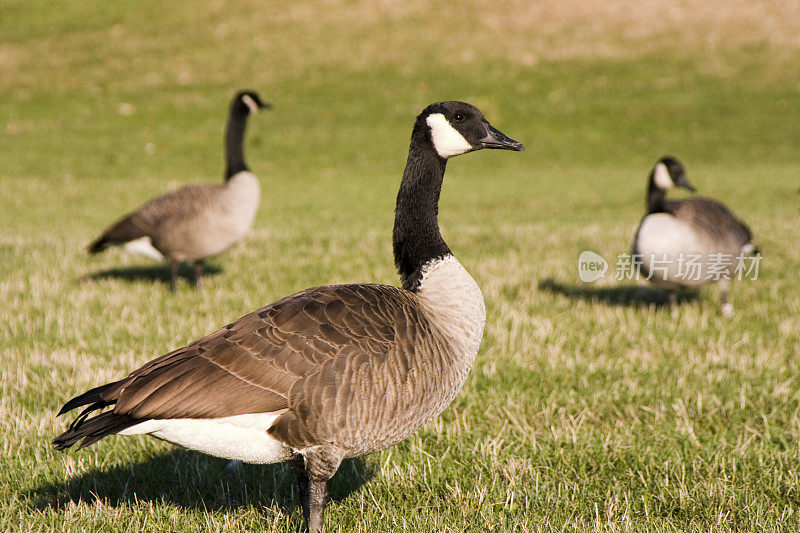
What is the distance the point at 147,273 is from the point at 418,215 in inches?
318

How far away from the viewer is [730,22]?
4169 centimetres

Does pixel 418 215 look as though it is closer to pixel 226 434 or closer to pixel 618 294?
pixel 226 434

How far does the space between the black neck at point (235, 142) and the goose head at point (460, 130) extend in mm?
6288

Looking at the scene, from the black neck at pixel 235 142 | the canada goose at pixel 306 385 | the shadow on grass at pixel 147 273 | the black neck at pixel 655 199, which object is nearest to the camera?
the canada goose at pixel 306 385

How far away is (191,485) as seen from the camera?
493cm

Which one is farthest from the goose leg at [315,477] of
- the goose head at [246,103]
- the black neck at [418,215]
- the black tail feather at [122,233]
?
the goose head at [246,103]

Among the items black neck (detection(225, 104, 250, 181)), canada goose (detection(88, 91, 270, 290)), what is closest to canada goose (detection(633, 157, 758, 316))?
canada goose (detection(88, 91, 270, 290))

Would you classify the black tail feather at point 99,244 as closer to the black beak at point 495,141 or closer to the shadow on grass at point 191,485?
the shadow on grass at point 191,485

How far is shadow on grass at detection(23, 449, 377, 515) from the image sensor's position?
186 inches

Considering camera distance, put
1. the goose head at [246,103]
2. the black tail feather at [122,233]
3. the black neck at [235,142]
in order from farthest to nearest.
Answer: the goose head at [246,103]
the black neck at [235,142]
the black tail feather at [122,233]

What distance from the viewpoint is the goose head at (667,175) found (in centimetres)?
989

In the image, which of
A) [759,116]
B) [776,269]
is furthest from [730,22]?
[776,269]

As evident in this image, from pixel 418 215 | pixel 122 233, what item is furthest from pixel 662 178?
pixel 122 233

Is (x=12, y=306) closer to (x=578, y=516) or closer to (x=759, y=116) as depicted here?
(x=578, y=516)
